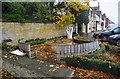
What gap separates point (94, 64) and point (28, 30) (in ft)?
31.6

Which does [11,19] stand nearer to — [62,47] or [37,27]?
[37,27]

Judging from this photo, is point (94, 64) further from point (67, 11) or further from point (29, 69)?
point (67, 11)

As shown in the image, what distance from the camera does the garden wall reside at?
14.8 meters

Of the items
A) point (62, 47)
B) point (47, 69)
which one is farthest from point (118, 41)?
point (47, 69)

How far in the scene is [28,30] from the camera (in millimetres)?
17047

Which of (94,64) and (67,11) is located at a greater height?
(67,11)

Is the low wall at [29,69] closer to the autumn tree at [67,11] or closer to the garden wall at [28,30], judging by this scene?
the garden wall at [28,30]

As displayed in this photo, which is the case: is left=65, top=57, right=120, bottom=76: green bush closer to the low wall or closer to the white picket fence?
the white picket fence

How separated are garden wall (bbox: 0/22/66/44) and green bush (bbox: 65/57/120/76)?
22.8 feet

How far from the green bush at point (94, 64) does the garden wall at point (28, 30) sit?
6.94 meters

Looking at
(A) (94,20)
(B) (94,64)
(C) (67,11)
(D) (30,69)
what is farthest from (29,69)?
(A) (94,20)

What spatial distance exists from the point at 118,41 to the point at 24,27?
8125 mm

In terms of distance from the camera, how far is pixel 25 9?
17.8m

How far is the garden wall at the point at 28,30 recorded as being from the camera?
14836mm
